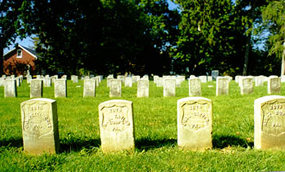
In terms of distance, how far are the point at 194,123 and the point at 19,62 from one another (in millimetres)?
40958

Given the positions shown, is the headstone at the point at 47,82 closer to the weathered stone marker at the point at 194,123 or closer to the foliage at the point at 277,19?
the weathered stone marker at the point at 194,123

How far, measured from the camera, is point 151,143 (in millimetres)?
4914

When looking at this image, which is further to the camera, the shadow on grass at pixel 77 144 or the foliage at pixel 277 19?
the foliage at pixel 277 19

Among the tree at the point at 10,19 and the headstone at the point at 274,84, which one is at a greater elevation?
the tree at the point at 10,19

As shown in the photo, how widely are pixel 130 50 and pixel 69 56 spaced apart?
24.6 ft

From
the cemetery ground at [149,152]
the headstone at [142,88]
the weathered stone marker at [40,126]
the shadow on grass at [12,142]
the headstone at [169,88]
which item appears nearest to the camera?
the cemetery ground at [149,152]

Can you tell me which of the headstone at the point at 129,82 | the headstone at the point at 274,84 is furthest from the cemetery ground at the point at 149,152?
the headstone at the point at 129,82

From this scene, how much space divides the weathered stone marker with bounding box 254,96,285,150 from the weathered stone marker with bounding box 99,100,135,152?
2.14 m

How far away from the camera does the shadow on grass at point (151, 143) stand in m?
4.65

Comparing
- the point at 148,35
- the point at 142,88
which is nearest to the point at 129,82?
the point at 142,88

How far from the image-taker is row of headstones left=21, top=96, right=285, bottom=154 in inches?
170

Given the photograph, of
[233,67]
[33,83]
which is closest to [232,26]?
[233,67]

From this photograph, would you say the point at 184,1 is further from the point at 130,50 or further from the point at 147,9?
the point at 130,50

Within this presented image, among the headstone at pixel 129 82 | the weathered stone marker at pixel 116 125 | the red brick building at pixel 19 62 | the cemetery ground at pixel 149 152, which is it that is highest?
the red brick building at pixel 19 62
